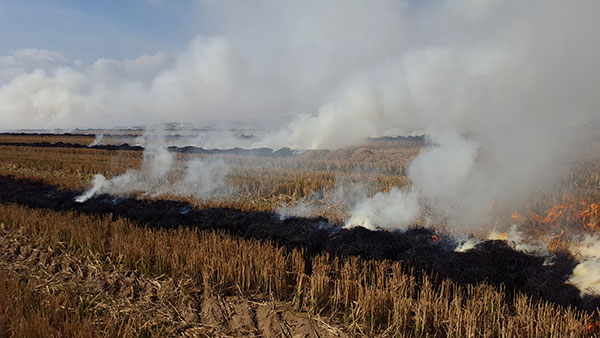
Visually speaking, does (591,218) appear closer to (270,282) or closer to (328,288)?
(328,288)

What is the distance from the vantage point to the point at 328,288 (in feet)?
16.6

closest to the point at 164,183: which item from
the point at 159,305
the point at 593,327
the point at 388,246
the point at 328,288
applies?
the point at 388,246

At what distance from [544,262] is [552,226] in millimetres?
2129

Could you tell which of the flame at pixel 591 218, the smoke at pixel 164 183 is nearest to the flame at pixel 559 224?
the flame at pixel 591 218

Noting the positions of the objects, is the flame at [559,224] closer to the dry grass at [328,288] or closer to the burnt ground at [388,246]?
the burnt ground at [388,246]

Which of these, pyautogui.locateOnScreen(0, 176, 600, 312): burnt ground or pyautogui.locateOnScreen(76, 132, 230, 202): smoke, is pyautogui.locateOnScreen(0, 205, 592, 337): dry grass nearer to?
pyautogui.locateOnScreen(0, 176, 600, 312): burnt ground

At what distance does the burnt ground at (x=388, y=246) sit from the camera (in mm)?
5680

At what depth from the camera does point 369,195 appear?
13344 mm

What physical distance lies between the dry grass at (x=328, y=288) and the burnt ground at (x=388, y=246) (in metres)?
0.37

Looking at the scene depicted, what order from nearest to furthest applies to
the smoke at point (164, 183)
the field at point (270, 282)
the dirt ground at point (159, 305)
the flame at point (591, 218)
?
the field at point (270, 282), the dirt ground at point (159, 305), the flame at point (591, 218), the smoke at point (164, 183)

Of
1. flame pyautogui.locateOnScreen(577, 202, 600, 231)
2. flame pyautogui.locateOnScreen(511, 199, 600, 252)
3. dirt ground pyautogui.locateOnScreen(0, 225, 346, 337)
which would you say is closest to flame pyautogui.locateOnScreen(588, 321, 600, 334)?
dirt ground pyautogui.locateOnScreen(0, 225, 346, 337)

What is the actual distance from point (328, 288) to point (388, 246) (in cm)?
259

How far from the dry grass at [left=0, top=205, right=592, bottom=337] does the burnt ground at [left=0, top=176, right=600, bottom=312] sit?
37 cm

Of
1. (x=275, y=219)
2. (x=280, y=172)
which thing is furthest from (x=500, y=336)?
(x=280, y=172)
